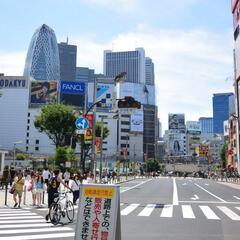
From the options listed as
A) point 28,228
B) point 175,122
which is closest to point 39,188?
point 28,228

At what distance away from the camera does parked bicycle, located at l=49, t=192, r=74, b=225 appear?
14.1m

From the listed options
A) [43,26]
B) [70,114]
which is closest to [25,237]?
[70,114]

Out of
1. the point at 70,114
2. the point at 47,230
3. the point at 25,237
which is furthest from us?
the point at 70,114

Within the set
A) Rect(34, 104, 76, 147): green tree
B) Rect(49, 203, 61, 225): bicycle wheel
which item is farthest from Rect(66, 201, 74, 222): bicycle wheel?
Rect(34, 104, 76, 147): green tree

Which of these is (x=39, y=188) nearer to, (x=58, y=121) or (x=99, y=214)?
(x=99, y=214)

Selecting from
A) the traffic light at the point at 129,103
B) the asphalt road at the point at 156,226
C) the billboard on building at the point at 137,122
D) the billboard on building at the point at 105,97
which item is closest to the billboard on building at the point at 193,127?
the billboard on building at the point at 137,122

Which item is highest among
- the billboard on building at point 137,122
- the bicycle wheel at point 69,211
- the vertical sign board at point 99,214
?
the billboard on building at point 137,122

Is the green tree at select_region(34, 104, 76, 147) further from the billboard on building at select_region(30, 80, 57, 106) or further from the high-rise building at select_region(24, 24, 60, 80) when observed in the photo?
the high-rise building at select_region(24, 24, 60, 80)

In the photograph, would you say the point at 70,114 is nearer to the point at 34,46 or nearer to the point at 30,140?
the point at 30,140

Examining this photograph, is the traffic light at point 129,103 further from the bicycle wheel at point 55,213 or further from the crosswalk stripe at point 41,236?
→ the crosswalk stripe at point 41,236

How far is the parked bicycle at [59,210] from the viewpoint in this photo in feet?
46.3

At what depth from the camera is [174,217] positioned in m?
16.2

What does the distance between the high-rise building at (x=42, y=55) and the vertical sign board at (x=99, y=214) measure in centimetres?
17519

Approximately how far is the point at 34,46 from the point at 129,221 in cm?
17179
